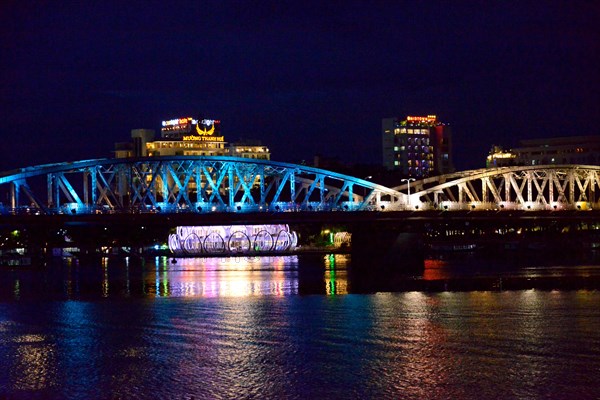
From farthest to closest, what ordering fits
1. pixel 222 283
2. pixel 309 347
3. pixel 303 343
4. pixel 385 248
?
pixel 385 248 < pixel 222 283 < pixel 303 343 < pixel 309 347

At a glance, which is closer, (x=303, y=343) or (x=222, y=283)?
(x=303, y=343)

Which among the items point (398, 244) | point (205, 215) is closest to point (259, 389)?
point (205, 215)

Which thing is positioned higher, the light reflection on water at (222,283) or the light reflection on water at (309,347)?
the light reflection on water at (222,283)

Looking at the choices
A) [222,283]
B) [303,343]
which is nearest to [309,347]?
[303,343]

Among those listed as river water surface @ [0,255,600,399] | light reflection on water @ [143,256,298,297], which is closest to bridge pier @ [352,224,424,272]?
light reflection on water @ [143,256,298,297]

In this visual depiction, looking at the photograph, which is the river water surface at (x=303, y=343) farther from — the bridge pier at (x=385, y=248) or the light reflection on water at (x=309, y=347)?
the bridge pier at (x=385, y=248)

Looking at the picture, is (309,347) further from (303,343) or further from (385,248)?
(385,248)

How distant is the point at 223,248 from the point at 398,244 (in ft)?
246

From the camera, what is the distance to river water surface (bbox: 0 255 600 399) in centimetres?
4025

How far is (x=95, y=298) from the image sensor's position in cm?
7700

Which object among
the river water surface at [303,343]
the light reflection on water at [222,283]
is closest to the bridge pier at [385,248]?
the light reflection on water at [222,283]

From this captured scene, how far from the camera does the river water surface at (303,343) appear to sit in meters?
40.2

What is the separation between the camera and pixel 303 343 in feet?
165

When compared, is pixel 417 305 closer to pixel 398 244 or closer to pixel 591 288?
pixel 591 288
